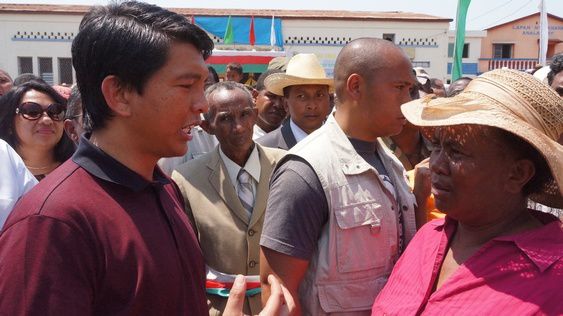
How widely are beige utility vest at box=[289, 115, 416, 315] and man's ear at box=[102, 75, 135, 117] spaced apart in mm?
808

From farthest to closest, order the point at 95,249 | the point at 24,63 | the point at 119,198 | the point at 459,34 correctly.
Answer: the point at 24,63, the point at 459,34, the point at 119,198, the point at 95,249

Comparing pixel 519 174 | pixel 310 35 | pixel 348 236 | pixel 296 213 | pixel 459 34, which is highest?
pixel 310 35

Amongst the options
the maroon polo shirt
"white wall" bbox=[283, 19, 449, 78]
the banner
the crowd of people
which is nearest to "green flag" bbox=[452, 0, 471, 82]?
the crowd of people

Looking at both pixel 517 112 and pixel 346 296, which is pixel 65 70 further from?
pixel 517 112

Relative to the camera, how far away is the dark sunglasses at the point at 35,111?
3.26m

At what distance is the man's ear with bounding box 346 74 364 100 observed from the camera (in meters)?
2.22

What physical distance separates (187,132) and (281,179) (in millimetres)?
571

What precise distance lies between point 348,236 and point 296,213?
236 millimetres

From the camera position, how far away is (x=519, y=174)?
1.62 meters

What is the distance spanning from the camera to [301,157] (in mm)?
2061

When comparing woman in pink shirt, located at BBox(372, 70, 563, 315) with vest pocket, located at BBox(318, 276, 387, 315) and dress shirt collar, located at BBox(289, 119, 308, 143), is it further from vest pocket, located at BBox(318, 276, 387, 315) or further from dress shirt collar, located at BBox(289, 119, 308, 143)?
dress shirt collar, located at BBox(289, 119, 308, 143)

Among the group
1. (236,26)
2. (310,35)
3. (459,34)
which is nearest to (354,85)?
(459,34)

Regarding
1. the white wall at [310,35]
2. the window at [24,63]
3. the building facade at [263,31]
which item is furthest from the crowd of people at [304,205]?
the window at [24,63]

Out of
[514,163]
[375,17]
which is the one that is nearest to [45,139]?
[514,163]
